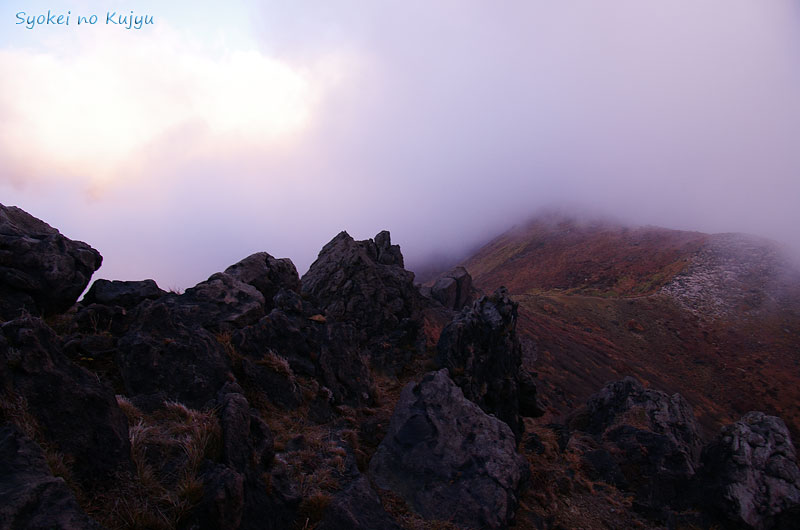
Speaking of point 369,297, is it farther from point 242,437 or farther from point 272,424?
point 242,437

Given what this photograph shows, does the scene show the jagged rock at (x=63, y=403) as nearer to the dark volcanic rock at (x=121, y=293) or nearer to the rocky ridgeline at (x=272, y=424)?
the rocky ridgeline at (x=272, y=424)

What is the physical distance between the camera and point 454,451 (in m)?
8.75

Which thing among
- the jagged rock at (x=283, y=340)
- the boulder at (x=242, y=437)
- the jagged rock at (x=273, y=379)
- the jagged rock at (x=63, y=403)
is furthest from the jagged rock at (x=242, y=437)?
the jagged rock at (x=283, y=340)

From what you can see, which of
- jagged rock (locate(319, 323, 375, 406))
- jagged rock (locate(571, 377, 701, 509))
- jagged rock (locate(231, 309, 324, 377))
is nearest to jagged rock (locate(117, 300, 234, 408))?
jagged rock (locate(231, 309, 324, 377))

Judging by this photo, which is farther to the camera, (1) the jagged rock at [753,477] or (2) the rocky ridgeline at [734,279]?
(2) the rocky ridgeline at [734,279]

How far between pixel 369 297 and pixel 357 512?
43.2ft

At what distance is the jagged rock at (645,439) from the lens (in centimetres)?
1288

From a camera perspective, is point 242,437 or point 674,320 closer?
point 242,437

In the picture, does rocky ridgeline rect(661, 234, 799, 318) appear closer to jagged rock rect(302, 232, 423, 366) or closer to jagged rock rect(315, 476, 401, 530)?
jagged rock rect(302, 232, 423, 366)

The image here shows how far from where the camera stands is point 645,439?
14.7 meters

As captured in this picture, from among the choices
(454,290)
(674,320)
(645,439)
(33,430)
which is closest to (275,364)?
(33,430)

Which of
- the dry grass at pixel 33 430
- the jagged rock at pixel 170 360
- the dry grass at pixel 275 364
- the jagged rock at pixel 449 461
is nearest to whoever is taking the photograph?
the dry grass at pixel 33 430

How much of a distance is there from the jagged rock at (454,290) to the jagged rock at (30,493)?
135ft

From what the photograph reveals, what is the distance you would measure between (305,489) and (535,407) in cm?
1130
